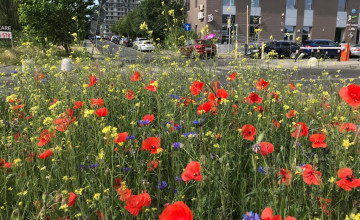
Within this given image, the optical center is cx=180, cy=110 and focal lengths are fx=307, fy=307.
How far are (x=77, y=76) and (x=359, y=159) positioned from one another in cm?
339

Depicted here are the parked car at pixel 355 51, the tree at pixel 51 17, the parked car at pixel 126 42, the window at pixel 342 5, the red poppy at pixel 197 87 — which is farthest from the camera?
the window at pixel 342 5

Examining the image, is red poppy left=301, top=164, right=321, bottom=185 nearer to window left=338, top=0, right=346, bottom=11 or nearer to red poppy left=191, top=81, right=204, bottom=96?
red poppy left=191, top=81, right=204, bottom=96

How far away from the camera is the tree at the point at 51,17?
17344 mm

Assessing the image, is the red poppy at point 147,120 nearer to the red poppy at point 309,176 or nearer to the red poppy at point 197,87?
the red poppy at point 197,87

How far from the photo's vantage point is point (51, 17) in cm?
1775

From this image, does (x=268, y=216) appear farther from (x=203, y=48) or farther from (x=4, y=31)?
(x=4, y=31)

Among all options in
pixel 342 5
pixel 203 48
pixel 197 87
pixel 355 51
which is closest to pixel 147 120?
pixel 197 87

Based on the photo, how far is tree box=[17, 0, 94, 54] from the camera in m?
17.3

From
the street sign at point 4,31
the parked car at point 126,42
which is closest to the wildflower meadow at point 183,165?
the parked car at point 126,42

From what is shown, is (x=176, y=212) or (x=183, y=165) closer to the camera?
(x=176, y=212)

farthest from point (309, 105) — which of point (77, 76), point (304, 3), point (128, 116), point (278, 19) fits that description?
point (304, 3)

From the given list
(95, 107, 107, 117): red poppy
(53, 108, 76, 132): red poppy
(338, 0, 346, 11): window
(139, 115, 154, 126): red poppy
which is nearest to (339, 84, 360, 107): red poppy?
(139, 115, 154, 126): red poppy

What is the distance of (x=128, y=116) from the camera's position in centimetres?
269

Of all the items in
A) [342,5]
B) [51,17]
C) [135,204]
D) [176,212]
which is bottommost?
[135,204]
